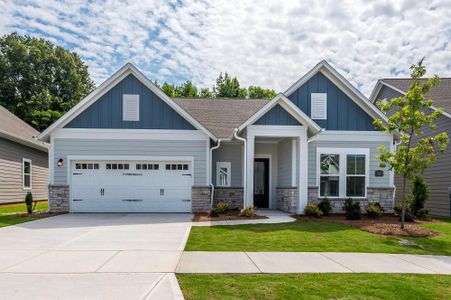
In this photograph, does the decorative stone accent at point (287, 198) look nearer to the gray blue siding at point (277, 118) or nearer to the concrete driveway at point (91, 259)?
the gray blue siding at point (277, 118)

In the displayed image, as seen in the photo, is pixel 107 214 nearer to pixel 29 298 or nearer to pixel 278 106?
pixel 278 106

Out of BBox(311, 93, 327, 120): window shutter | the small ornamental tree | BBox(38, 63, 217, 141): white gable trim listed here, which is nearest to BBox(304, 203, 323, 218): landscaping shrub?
the small ornamental tree

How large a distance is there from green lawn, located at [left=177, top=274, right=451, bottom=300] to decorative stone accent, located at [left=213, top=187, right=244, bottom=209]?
1021cm

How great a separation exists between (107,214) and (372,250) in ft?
31.8

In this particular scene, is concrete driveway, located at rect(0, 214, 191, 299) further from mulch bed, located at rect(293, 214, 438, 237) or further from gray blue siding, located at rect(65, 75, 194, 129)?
mulch bed, located at rect(293, 214, 438, 237)

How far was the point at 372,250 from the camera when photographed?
7.96m

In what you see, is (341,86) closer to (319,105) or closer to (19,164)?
(319,105)

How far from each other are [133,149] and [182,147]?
1.91 meters

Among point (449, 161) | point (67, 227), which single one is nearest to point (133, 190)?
point (67, 227)

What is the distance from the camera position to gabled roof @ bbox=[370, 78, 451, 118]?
55.5 ft

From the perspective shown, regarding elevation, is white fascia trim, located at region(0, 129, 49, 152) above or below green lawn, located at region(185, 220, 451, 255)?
above

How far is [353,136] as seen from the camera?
14930 mm

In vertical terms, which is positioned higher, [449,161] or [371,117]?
[371,117]

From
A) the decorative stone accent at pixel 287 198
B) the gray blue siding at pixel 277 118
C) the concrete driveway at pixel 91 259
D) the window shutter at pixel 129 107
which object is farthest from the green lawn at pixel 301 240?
the window shutter at pixel 129 107
